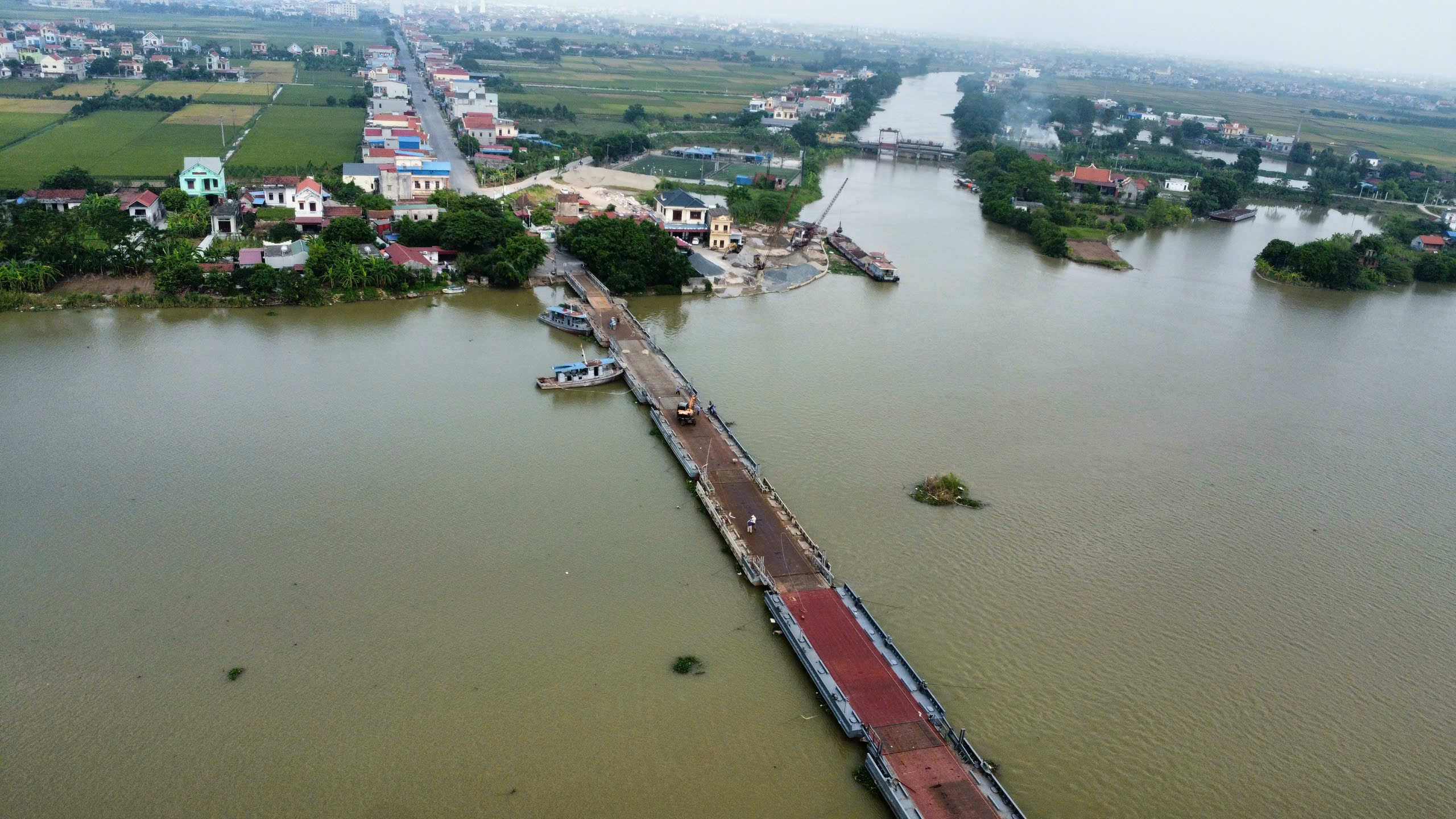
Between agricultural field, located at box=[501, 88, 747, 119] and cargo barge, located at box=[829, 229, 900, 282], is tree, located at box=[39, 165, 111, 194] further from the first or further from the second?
agricultural field, located at box=[501, 88, 747, 119]

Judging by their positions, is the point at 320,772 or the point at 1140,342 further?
the point at 1140,342

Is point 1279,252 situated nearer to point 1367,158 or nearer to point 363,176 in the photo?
point 363,176

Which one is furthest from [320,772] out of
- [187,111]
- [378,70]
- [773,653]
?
[378,70]

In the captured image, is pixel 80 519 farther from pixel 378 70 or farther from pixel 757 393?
pixel 378 70

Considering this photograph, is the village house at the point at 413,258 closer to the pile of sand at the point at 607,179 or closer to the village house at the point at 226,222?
the village house at the point at 226,222

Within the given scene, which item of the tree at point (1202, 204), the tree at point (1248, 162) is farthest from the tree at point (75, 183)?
the tree at point (1248, 162)

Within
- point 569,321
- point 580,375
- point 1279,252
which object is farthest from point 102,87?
point 1279,252
